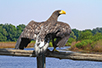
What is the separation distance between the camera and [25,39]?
6.55 meters

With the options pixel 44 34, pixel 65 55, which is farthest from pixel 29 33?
pixel 65 55

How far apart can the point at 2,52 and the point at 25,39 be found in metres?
0.74

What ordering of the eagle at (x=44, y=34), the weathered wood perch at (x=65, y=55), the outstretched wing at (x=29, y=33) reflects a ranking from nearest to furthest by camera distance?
the weathered wood perch at (x=65, y=55) < the eagle at (x=44, y=34) < the outstretched wing at (x=29, y=33)

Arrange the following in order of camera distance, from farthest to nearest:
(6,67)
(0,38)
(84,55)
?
(0,38) → (6,67) → (84,55)

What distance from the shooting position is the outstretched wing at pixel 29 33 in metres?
6.04

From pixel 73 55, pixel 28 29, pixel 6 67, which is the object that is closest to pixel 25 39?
pixel 28 29

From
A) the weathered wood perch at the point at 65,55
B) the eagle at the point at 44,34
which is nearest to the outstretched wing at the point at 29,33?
the eagle at the point at 44,34

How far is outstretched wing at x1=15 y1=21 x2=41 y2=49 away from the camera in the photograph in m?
6.04

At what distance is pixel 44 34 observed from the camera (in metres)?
5.89

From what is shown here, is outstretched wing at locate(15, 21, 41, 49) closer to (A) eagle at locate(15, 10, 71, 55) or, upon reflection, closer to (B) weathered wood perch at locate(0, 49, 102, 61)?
(A) eagle at locate(15, 10, 71, 55)

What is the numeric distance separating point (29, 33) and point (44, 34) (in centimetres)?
47

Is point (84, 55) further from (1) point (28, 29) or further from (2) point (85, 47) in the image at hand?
(2) point (85, 47)

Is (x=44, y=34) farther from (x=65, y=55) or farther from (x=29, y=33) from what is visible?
(x=65, y=55)

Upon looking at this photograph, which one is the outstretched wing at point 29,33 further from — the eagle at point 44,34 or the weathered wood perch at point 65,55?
the weathered wood perch at point 65,55
